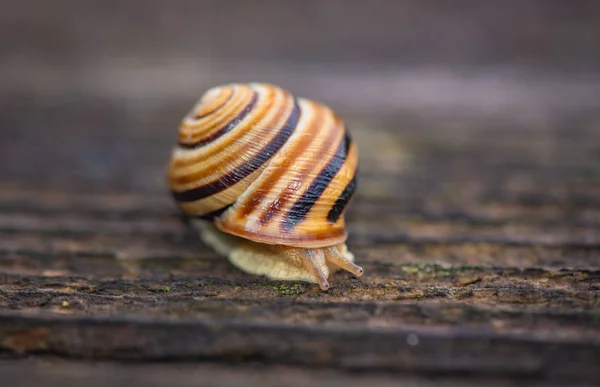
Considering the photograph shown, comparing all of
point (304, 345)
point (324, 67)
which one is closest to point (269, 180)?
point (304, 345)

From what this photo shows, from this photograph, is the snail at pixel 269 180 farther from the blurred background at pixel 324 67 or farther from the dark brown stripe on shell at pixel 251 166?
the blurred background at pixel 324 67

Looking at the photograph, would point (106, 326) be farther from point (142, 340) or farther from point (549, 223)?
point (549, 223)

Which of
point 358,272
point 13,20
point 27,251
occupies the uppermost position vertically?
point 13,20

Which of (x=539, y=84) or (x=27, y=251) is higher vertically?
(x=539, y=84)

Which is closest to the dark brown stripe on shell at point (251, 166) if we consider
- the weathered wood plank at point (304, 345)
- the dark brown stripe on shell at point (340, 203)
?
the dark brown stripe on shell at point (340, 203)

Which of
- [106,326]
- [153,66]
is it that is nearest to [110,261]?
[106,326]

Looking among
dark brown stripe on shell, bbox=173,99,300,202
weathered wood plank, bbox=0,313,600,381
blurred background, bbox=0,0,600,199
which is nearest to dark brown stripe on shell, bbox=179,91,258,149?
dark brown stripe on shell, bbox=173,99,300,202

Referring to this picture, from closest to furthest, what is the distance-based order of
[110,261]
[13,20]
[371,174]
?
1. [110,261]
2. [371,174]
3. [13,20]

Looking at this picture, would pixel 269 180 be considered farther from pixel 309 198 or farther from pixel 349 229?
pixel 349 229
